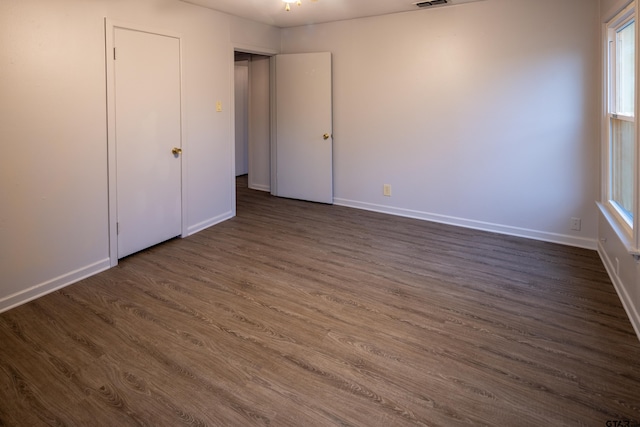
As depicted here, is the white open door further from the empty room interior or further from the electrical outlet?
the electrical outlet

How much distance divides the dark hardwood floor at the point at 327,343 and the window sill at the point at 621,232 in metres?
0.48

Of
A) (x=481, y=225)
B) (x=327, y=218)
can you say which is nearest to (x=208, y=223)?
(x=327, y=218)


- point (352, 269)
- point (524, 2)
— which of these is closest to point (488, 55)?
point (524, 2)

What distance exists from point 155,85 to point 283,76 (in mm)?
2348

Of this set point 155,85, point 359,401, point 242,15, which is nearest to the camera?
point 359,401

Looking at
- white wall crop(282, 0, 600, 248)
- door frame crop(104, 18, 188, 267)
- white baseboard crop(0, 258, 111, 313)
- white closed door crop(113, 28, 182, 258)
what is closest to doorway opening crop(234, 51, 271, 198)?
white wall crop(282, 0, 600, 248)

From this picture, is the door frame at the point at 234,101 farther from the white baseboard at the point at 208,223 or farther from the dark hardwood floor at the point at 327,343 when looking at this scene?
the dark hardwood floor at the point at 327,343

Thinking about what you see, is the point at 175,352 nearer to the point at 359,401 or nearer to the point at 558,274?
the point at 359,401

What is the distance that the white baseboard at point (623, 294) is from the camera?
97.3 inches

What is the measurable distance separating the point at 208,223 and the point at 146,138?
4.27 feet

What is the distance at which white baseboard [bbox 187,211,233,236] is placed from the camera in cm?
443

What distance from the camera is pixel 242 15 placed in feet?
15.5

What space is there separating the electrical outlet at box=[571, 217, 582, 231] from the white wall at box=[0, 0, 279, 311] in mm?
4392

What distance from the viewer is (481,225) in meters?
4.60
